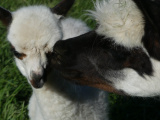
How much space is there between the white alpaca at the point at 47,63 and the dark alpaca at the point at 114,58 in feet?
0.54

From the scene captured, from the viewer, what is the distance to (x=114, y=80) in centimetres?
316

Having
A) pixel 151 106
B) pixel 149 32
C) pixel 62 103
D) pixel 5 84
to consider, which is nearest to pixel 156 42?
pixel 149 32

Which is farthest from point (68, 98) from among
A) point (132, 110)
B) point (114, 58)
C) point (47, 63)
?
point (132, 110)

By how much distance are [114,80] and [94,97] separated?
0.59m

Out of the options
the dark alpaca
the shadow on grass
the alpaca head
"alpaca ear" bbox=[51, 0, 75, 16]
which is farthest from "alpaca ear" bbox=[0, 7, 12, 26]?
the shadow on grass

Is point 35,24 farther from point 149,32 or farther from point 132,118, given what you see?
point 132,118

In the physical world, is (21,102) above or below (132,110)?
above

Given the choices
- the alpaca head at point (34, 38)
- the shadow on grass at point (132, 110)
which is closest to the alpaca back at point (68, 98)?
the alpaca head at point (34, 38)

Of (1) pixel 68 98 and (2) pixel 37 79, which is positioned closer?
(2) pixel 37 79

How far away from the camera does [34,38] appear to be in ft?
9.66

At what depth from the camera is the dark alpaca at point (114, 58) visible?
286 cm

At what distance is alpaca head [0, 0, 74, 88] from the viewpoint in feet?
9.68

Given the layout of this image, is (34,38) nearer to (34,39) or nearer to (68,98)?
(34,39)

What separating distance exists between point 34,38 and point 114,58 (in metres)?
0.68
